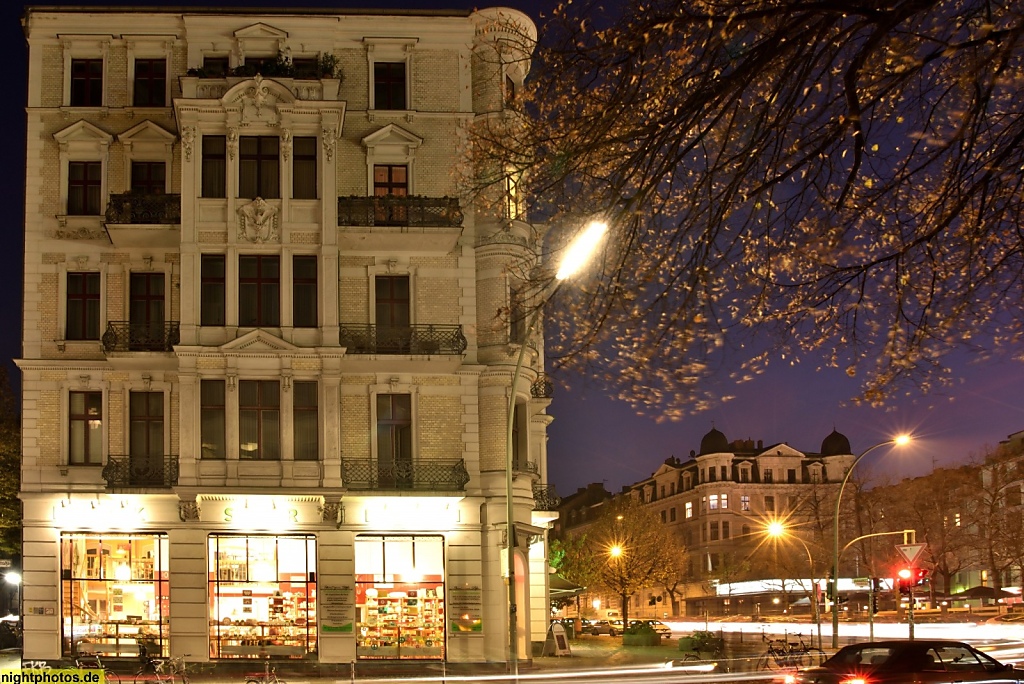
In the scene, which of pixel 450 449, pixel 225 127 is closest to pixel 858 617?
pixel 450 449

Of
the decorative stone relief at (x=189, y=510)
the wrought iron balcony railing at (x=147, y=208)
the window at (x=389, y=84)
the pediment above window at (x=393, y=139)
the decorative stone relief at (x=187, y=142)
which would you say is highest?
the window at (x=389, y=84)

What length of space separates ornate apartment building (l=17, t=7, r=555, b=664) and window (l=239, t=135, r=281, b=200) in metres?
0.07

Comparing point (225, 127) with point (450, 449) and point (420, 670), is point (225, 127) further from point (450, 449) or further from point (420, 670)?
point (420, 670)

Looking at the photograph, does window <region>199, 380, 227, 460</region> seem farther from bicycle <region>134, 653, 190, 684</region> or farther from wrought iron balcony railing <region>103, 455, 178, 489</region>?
bicycle <region>134, 653, 190, 684</region>

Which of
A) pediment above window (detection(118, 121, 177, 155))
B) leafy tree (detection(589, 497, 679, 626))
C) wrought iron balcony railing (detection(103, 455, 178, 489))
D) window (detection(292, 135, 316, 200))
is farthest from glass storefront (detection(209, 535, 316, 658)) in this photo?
leafy tree (detection(589, 497, 679, 626))

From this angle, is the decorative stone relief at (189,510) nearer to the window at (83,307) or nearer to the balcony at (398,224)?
the window at (83,307)

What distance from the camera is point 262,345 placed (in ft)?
134

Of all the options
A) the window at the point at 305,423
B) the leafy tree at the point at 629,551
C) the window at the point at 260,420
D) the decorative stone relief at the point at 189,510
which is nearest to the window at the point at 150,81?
the window at the point at 260,420

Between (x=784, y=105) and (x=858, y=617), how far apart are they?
83.5 metres

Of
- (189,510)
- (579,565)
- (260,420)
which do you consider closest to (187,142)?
(260,420)

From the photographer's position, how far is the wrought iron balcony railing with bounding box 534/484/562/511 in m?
46.7

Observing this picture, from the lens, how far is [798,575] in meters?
113

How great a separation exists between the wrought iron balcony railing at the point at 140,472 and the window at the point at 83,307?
407 cm

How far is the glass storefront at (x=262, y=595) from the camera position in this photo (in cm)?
4091
